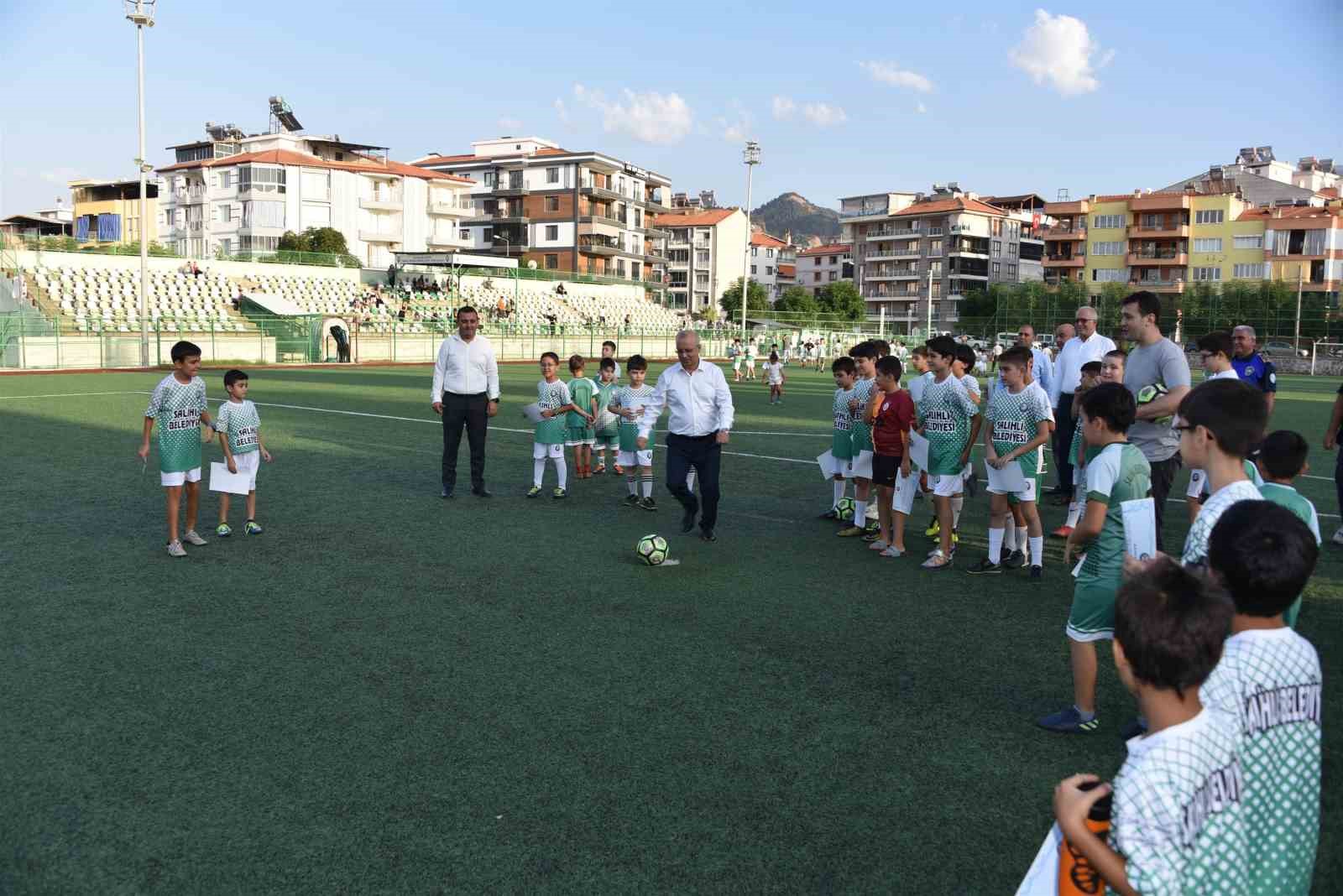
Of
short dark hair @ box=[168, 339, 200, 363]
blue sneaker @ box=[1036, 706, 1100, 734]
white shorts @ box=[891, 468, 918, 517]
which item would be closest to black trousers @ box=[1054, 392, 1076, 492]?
white shorts @ box=[891, 468, 918, 517]

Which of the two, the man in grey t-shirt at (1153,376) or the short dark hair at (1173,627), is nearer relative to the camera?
the short dark hair at (1173,627)

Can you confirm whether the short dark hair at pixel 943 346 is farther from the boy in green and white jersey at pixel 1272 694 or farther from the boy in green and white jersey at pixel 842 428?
the boy in green and white jersey at pixel 1272 694

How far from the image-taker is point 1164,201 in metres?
79.1

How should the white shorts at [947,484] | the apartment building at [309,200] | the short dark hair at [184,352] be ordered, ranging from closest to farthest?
the short dark hair at [184,352] → the white shorts at [947,484] → the apartment building at [309,200]

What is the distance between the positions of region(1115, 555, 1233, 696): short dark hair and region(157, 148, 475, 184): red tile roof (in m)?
75.3

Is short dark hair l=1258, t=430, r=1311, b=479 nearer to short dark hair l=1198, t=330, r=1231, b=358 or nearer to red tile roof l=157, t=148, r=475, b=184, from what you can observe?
short dark hair l=1198, t=330, r=1231, b=358

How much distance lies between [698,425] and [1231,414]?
5939 millimetres

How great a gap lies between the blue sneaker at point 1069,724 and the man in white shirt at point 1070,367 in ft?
18.9

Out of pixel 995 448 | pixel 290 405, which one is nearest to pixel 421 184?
pixel 290 405

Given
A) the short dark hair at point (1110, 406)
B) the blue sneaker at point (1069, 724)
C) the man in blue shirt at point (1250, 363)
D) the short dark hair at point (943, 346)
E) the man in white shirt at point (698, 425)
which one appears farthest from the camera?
the man in blue shirt at point (1250, 363)

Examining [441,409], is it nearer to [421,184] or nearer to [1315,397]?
[1315,397]

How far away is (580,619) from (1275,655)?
4.56 meters

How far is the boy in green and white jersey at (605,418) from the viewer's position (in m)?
12.2

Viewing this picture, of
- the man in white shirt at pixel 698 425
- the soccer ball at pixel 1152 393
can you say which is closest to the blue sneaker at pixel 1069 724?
the soccer ball at pixel 1152 393
